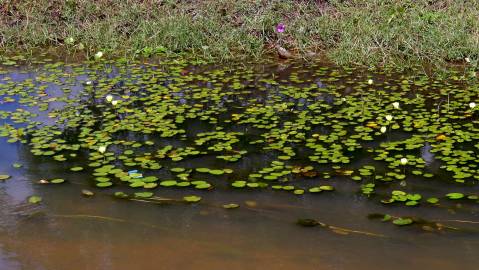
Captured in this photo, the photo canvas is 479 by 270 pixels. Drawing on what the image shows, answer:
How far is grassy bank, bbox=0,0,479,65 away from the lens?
23.0ft

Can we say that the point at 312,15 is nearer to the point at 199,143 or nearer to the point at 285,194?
the point at 199,143

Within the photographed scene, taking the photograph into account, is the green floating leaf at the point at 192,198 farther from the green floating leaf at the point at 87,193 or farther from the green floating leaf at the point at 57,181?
the green floating leaf at the point at 57,181

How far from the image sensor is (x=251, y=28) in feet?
25.5

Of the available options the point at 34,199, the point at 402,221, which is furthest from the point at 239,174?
the point at 34,199

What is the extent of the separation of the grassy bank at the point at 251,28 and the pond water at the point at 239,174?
3.22ft

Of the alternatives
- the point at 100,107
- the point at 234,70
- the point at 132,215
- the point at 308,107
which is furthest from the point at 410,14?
the point at 132,215

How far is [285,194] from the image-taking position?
371 centimetres

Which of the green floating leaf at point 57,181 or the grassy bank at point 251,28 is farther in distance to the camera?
the grassy bank at point 251,28

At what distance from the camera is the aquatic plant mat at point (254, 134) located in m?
3.76

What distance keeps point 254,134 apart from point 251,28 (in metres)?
3.37

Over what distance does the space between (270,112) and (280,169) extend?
1212 mm

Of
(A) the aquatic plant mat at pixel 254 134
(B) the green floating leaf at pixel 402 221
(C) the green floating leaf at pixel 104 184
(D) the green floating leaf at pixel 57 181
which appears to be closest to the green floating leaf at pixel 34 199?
(A) the aquatic plant mat at pixel 254 134

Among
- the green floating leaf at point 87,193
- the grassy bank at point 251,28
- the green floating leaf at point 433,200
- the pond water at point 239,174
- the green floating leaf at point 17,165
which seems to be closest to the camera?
the pond water at point 239,174

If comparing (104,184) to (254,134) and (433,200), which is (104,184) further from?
(433,200)
